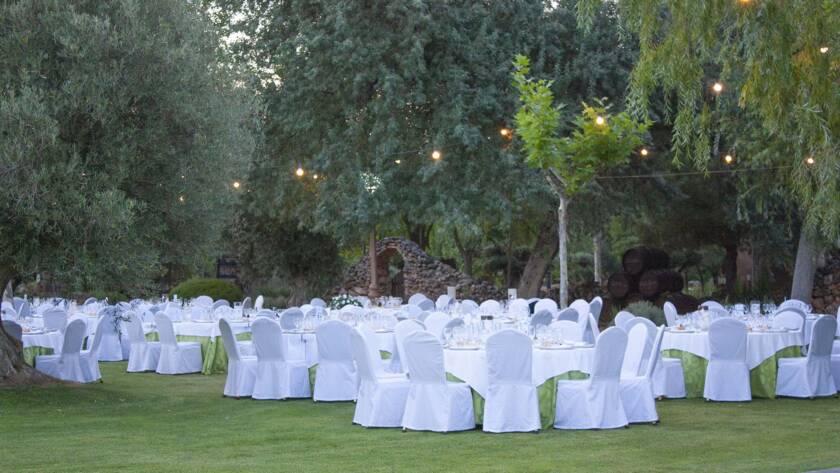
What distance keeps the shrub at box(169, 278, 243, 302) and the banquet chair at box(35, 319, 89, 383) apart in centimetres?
1470

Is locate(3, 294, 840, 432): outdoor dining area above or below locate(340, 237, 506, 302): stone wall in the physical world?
below

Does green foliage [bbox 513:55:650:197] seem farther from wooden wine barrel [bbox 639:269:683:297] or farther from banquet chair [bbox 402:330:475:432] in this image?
wooden wine barrel [bbox 639:269:683:297]

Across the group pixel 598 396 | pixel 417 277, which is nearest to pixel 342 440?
pixel 598 396

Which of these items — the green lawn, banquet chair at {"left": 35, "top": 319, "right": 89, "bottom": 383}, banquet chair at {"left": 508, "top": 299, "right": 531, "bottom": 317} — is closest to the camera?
the green lawn

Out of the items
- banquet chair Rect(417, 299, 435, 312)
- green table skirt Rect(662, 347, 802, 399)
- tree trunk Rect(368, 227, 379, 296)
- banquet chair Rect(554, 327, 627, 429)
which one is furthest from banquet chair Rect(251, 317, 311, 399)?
tree trunk Rect(368, 227, 379, 296)

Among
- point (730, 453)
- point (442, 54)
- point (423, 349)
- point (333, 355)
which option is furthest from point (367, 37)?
point (730, 453)

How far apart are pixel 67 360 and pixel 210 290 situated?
15133 mm

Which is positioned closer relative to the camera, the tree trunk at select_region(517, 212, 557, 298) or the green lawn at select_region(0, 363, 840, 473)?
the green lawn at select_region(0, 363, 840, 473)

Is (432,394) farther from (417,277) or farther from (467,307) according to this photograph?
(417,277)

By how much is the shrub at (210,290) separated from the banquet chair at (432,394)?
20250 mm

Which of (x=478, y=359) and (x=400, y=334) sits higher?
(x=400, y=334)

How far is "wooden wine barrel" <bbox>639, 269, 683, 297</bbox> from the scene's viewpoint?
91.2 ft

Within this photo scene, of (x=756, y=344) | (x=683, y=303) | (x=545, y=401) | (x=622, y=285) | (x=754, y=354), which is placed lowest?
(x=545, y=401)

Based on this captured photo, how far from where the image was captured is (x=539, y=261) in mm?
28578
